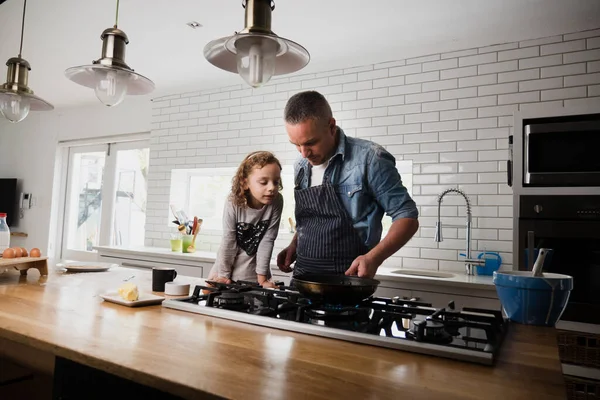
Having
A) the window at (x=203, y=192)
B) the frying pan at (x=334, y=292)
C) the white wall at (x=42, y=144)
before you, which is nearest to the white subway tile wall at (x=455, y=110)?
the window at (x=203, y=192)

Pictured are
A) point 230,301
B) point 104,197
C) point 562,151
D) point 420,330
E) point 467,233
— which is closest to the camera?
point 420,330

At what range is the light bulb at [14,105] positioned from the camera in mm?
2185

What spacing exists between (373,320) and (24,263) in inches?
65.6

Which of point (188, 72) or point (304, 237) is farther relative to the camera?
point (188, 72)

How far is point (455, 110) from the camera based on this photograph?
326 centimetres

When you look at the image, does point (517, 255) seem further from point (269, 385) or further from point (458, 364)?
point (269, 385)

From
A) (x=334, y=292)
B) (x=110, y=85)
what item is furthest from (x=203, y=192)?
(x=334, y=292)

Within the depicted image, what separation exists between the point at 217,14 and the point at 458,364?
288cm

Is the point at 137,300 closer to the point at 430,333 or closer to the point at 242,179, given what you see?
the point at 430,333

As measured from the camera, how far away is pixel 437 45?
3324 mm

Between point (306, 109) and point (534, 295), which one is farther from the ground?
point (306, 109)

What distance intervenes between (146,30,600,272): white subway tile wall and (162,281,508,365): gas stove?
79.1 inches

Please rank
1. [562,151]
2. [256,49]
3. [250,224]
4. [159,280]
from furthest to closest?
[562,151] → [250,224] → [159,280] → [256,49]

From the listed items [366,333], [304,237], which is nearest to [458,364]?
[366,333]
